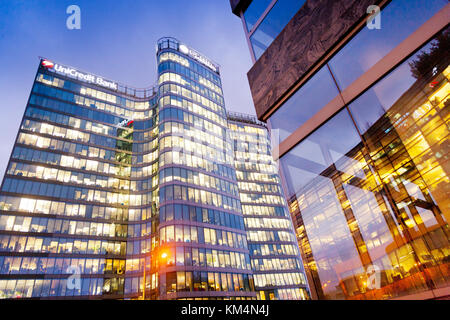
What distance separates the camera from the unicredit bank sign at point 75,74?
7210cm

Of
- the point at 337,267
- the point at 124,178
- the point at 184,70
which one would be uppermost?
the point at 184,70

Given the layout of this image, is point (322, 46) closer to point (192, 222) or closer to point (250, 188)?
point (192, 222)

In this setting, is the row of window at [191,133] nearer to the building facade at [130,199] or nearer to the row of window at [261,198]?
the building facade at [130,199]

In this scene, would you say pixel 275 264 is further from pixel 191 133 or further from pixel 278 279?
pixel 191 133

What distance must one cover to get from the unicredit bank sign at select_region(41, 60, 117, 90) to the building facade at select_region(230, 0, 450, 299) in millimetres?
79074

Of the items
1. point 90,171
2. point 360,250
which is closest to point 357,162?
point 360,250

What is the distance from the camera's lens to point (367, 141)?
28.2 ft

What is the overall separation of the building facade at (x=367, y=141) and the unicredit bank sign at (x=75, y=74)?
79074mm

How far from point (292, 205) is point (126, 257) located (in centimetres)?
5942

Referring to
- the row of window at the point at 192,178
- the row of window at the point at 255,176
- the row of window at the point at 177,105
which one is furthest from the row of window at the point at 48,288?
the row of window at the point at 255,176

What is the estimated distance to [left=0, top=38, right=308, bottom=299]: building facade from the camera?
50500 mm

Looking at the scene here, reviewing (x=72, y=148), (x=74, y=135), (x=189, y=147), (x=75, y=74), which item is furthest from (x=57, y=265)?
(x=75, y=74)

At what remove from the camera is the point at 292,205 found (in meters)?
10.9

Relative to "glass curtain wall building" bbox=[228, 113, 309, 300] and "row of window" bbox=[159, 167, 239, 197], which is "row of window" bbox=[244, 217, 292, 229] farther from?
"row of window" bbox=[159, 167, 239, 197]
